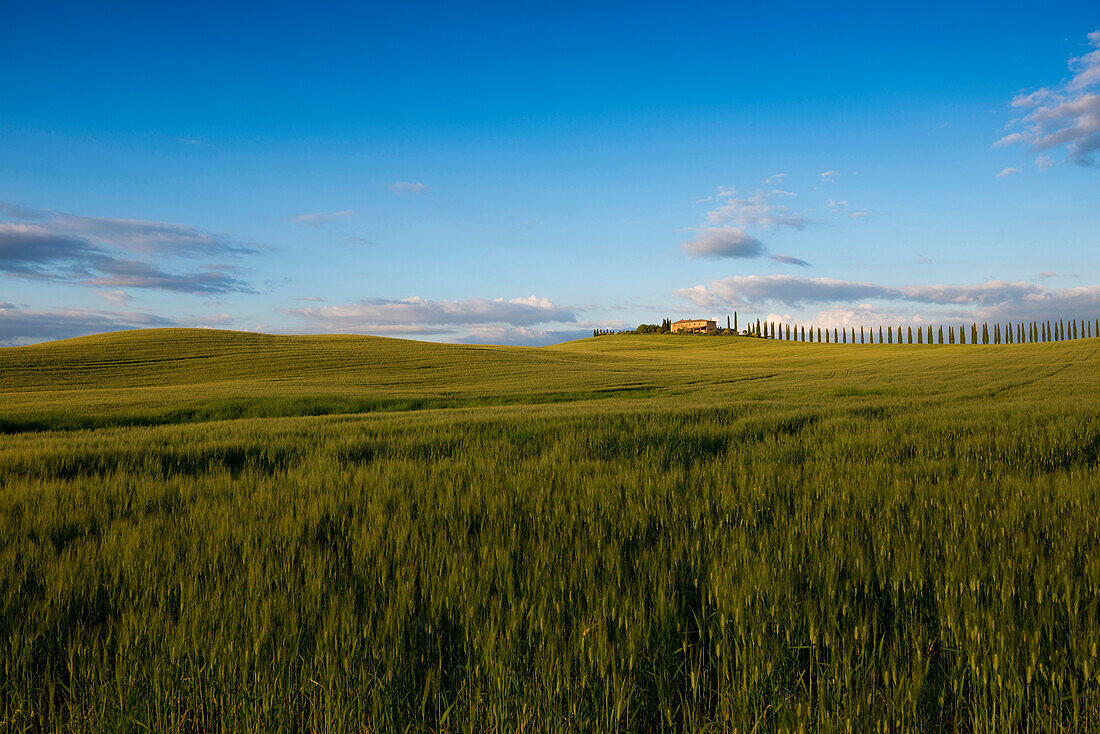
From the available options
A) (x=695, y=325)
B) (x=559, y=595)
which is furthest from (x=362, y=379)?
(x=695, y=325)

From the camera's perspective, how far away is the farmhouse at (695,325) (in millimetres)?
122719

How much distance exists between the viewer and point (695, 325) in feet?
421

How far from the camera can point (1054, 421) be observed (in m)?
9.72

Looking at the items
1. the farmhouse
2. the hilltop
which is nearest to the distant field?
the hilltop

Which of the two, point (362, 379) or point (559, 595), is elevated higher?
point (559, 595)

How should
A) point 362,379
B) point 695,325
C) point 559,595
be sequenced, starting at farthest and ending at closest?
point 695,325
point 362,379
point 559,595

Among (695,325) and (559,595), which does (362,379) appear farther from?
(695,325)

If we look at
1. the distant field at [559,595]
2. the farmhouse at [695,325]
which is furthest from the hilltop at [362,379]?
the farmhouse at [695,325]

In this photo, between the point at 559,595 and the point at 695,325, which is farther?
the point at 695,325

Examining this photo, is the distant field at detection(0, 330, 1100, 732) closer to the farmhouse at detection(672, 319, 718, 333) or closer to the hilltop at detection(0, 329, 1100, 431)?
the hilltop at detection(0, 329, 1100, 431)

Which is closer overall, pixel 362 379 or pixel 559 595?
pixel 559 595

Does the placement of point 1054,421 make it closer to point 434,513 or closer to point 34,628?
point 434,513

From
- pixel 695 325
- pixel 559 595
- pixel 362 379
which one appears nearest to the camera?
pixel 559 595

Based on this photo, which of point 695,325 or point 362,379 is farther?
Answer: point 695,325
